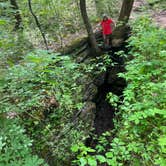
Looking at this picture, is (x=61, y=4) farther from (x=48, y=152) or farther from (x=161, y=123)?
(x=161, y=123)

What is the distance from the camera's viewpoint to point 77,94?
5.95 metres

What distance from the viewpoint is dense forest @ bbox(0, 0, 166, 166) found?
3168 mm

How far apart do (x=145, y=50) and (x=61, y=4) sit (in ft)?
19.2

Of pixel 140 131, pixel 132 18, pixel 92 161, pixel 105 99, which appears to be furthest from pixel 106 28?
pixel 92 161

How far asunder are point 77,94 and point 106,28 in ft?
12.5

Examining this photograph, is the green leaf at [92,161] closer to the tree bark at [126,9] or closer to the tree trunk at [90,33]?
the tree trunk at [90,33]

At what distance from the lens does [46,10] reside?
9227mm

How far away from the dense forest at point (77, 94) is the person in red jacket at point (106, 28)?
0.04m

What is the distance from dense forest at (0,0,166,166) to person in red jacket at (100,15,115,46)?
0.04 meters

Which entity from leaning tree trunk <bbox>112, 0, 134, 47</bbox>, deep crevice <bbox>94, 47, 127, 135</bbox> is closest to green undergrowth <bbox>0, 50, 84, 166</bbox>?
deep crevice <bbox>94, 47, 127, 135</bbox>

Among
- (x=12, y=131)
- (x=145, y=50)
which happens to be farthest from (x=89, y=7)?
(x=12, y=131)

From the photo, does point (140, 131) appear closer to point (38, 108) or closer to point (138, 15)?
point (38, 108)

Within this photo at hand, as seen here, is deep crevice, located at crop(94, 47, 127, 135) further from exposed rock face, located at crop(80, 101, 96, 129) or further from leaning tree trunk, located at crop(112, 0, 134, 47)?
leaning tree trunk, located at crop(112, 0, 134, 47)

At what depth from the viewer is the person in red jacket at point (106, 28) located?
8625 mm
